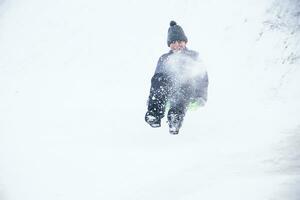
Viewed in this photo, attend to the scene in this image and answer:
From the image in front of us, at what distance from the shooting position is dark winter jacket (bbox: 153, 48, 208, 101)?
13.3ft

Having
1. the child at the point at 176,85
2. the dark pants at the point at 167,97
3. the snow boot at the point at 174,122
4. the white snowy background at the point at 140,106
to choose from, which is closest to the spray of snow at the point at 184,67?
the child at the point at 176,85

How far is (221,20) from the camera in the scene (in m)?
6.27

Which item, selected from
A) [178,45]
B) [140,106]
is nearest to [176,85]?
[178,45]

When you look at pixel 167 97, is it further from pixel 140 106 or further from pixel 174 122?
pixel 140 106

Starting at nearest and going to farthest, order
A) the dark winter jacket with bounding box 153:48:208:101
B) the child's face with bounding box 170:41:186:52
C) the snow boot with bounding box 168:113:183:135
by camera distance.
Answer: the snow boot with bounding box 168:113:183:135 < the dark winter jacket with bounding box 153:48:208:101 < the child's face with bounding box 170:41:186:52

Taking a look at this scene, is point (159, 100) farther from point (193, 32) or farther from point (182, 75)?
point (193, 32)

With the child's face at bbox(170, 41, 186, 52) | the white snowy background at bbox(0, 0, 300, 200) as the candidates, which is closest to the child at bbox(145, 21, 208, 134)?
the child's face at bbox(170, 41, 186, 52)

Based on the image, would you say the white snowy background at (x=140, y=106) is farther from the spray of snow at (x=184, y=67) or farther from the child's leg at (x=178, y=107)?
the spray of snow at (x=184, y=67)

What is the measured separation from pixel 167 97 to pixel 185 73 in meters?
0.49

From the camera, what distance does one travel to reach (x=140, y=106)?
5312 mm

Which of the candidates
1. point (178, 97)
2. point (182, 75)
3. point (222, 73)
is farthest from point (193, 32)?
point (178, 97)

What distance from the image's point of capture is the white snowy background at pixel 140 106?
316cm

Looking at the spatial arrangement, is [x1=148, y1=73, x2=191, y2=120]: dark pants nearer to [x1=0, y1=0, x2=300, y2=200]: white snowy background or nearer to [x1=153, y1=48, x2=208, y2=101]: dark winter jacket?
[x1=153, y1=48, x2=208, y2=101]: dark winter jacket

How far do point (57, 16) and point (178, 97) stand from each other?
6285 mm
